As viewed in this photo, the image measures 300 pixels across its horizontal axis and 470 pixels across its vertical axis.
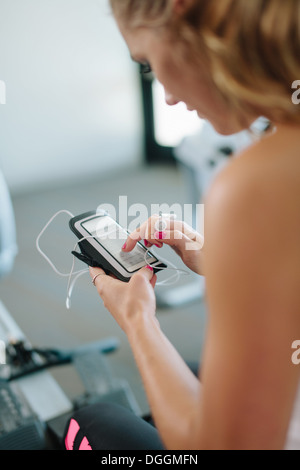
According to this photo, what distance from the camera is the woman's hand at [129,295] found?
55cm

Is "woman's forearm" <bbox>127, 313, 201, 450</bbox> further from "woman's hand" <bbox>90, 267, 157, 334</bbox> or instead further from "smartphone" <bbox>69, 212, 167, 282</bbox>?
"smartphone" <bbox>69, 212, 167, 282</bbox>

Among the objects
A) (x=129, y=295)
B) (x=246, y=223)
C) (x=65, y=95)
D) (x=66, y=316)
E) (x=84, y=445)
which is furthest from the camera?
(x=65, y=95)

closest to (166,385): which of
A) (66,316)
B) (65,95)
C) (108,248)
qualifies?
(108,248)

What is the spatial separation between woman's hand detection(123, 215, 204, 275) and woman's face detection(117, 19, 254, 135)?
20 centimetres

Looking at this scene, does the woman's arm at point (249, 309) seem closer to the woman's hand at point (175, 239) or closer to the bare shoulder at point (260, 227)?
the bare shoulder at point (260, 227)

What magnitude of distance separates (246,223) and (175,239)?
0.32 metres

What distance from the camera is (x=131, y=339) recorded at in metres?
0.53

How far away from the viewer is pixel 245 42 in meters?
0.40

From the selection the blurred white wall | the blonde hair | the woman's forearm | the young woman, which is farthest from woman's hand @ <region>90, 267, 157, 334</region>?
the blurred white wall

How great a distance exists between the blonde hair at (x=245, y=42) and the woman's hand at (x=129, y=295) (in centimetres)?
24

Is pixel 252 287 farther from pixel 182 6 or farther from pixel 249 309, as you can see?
pixel 182 6

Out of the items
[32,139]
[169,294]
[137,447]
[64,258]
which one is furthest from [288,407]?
[32,139]

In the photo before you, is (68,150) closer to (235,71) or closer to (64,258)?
(64,258)

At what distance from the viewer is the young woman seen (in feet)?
1.27
